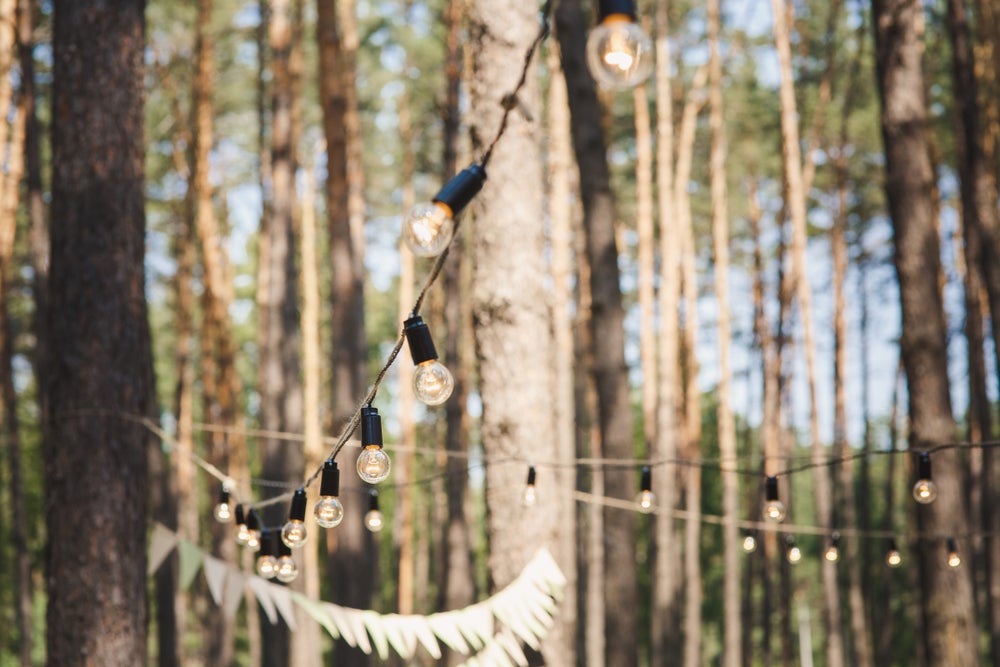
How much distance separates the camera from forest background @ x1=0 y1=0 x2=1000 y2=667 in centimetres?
403

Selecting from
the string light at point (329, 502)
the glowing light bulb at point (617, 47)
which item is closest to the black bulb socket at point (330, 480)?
the string light at point (329, 502)

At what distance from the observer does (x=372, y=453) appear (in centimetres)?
188

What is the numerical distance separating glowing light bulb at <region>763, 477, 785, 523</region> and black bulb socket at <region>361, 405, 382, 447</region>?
64.8 inches

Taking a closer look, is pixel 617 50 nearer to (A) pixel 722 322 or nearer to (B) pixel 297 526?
(B) pixel 297 526

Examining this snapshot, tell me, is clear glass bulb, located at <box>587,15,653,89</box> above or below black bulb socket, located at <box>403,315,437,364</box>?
above

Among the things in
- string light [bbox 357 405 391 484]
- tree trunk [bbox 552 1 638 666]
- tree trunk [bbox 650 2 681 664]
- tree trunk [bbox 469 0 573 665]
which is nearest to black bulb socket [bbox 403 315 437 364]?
string light [bbox 357 405 391 484]

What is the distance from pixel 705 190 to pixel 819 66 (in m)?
3.24

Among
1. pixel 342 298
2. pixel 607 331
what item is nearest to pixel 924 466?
pixel 607 331

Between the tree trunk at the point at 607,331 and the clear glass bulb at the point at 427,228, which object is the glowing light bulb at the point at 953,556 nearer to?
the tree trunk at the point at 607,331

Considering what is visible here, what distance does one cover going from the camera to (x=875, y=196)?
1684 cm

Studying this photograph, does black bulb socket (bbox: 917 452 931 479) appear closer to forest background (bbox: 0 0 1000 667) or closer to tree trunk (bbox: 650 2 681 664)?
forest background (bbox: 0 0 1000 667)

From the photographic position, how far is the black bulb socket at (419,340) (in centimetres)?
173

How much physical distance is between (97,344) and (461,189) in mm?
2906

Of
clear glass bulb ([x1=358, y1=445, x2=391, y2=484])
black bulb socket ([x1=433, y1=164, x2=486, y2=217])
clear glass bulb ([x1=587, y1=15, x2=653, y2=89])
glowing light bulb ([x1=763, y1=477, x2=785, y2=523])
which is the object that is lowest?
glowing light bulb ([x1=763, y1=477, x2=785, y2=523])
